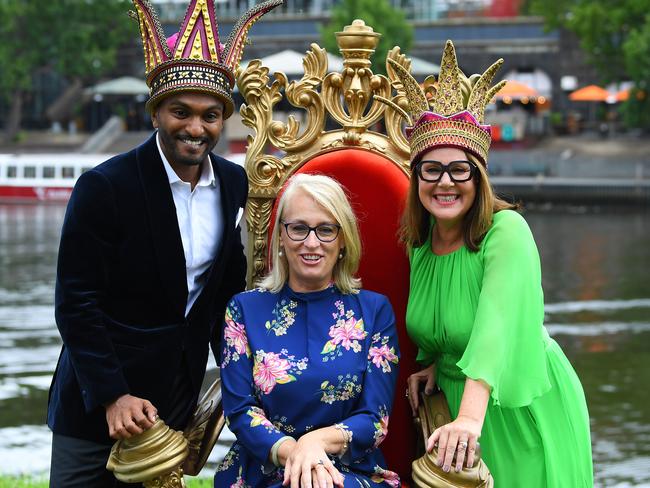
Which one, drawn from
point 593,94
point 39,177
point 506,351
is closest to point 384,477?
point 506,351

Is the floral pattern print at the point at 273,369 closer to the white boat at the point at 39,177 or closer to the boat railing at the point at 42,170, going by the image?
the white boat at the point at 39,177

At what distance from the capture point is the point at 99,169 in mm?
2961

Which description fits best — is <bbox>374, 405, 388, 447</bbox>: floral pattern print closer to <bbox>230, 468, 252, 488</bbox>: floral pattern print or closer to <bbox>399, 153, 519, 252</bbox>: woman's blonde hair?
<bbox>230, 468, 252, 488</bbox>: floral pattern print

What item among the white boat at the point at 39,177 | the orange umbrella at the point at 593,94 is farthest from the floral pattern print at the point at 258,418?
the orange umbrella at the point at 593,94

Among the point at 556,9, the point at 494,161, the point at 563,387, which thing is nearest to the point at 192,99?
the point at 563,387

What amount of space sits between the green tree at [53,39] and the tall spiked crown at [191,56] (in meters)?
30.4

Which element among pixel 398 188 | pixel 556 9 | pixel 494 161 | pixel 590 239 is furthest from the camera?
pixel 556 9

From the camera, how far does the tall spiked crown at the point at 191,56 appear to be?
9.72 feet

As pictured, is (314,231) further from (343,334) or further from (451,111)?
Result: (451,111)

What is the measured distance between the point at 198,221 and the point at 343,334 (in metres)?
0.56

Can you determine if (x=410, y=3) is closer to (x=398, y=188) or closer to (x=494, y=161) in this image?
(x=494, y=161)

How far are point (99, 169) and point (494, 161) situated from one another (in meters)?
23.8

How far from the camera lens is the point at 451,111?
120 inches

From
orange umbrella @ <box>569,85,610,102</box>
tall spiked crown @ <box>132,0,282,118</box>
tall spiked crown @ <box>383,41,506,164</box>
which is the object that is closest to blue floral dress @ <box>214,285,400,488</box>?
tall spiked crown @ <box>383,41,506,164</box>
